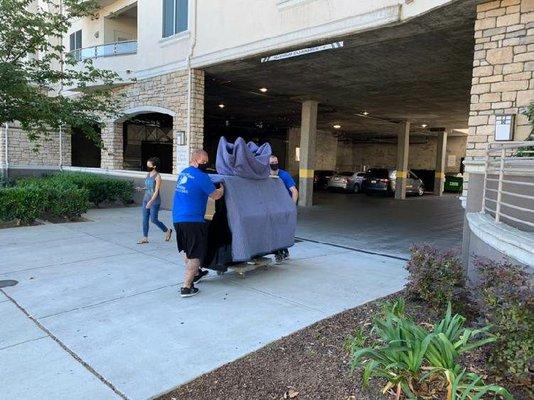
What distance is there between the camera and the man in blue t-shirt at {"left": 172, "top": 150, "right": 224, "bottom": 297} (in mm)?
5305

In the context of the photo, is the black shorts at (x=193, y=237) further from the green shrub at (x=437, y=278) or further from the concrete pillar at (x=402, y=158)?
the concrete pillar at (x=402, y=158)

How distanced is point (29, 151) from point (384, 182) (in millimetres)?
17986

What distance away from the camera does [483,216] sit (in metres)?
5.36

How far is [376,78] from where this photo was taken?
42.7 ft

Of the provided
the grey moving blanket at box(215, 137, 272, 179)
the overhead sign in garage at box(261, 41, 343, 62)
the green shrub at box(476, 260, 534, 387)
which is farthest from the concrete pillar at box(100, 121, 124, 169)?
the green shrub at box(476, 260, 534, 387)

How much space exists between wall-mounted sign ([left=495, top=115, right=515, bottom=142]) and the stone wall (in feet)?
55.5

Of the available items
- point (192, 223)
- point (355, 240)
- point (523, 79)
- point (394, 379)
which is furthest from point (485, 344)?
point (355, 240)

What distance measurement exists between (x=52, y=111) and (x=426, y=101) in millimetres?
13140

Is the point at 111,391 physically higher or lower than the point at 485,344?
lower

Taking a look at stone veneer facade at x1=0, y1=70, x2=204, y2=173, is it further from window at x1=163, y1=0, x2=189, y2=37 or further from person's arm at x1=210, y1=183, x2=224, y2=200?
person's arm at x1=210, y1=183, x2=224, y2=200

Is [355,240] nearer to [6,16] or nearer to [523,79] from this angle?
[523,79]

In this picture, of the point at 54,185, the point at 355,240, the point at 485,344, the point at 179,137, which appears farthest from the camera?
the point at 179,137

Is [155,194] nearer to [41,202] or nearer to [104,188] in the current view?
[41,202]

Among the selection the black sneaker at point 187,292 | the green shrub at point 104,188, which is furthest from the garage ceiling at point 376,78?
the black sneaker at point 187,292
